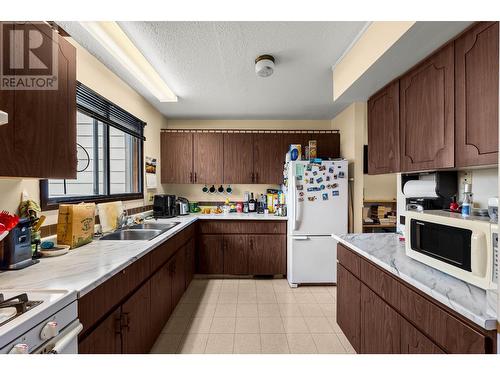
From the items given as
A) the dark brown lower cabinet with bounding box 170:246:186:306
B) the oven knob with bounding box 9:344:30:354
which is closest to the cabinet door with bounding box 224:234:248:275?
the dark brown lower cabinet with bounding box 170:246:186:306

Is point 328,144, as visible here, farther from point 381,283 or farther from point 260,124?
point 381,283

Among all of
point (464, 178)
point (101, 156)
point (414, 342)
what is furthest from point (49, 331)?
point (464, 178)

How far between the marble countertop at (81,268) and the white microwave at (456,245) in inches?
63.9

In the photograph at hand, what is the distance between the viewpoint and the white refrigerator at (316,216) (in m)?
3.09

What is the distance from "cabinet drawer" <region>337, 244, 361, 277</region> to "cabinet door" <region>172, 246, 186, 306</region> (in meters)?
1.56

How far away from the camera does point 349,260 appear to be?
6.14ft

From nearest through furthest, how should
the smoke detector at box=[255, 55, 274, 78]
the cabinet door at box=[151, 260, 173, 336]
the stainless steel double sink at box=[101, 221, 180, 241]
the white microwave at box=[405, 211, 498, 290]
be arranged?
the white microwave at box=[405, 211, 498, 290], the cabinet door at box=[151, 260, 173, 336], the smoke detector at box=[255, 55, 274, 78], the stainless steel double sink at box=[101, 221, 180, 241]

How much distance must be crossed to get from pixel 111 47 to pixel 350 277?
2525mm

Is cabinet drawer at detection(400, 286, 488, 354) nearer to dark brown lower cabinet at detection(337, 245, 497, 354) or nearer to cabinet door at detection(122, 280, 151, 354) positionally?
dark brown lower cabinet at detection(337, 245, 497, 354)

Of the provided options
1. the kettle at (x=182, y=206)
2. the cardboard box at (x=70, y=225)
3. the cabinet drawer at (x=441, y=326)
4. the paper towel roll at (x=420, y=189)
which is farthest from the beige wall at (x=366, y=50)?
the kettle at (x=182, y=206)

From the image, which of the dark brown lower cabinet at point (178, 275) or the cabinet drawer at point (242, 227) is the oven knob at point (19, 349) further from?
the cabinet drawer at point (242, 227)

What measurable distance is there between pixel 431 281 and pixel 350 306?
88cm

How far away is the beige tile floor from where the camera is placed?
1935 millimetres
